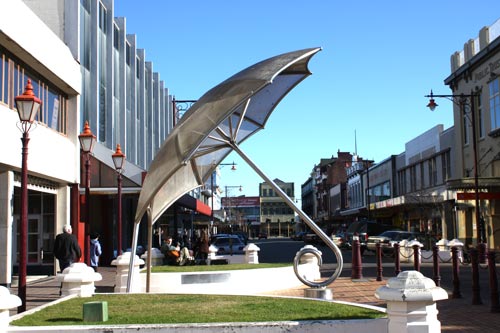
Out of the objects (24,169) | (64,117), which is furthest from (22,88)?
(24,169)

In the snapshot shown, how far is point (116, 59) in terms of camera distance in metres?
39.4

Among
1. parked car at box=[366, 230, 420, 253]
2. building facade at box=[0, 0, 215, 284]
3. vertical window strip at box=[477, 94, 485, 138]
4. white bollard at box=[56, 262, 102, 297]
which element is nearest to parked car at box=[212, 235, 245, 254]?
building facade at box=[0, 0, 215, 284]

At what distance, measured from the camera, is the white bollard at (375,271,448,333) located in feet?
23.7

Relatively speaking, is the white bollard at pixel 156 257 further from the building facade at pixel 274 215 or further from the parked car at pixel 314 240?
the building facade at pixel 274 215

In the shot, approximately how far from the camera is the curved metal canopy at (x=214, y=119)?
1190cm

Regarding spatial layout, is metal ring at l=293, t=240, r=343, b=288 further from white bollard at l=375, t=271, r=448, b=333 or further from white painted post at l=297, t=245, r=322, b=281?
white painted post at l=297, t=245, r=322, b=281

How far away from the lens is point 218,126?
1358cm

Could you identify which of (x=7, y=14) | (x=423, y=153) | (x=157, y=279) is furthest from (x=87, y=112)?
(x=423, y=153)

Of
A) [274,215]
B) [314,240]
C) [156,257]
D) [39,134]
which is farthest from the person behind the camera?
[274,215]

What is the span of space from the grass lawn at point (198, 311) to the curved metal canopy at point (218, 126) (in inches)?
87.7

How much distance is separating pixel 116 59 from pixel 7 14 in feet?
69.7

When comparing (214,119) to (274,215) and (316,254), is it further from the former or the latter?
(274,215)

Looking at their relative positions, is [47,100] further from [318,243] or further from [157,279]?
[318,243]

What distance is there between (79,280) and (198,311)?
2.94 meters
